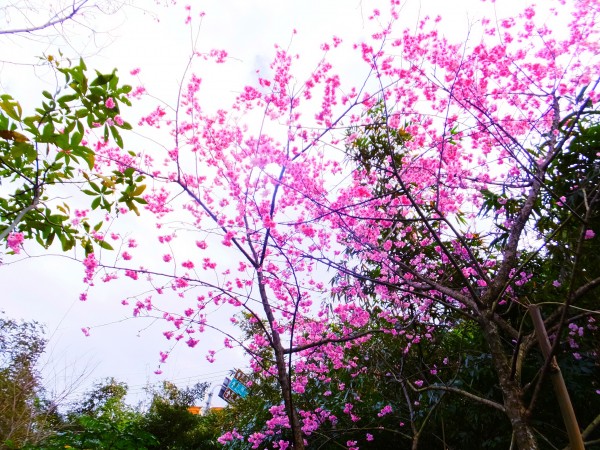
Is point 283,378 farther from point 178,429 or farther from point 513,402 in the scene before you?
point 178,429

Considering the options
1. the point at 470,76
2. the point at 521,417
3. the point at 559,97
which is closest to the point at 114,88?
the point at 521,417

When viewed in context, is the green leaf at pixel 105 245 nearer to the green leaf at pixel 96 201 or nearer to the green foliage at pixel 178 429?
the green leaf at pixel 96 201

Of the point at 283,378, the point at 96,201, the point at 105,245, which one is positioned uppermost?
the point at 96,201

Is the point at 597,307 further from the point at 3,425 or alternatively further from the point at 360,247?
the point at 3,425

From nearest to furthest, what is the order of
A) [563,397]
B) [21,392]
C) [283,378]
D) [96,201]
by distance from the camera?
[563,397]
[96,201]
[283,378]
[21,392]

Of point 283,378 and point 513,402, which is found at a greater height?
point 283,378

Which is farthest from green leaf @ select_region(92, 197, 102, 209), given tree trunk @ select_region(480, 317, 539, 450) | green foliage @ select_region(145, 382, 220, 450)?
green foliage @ select_region(145, 382, 220, 450)

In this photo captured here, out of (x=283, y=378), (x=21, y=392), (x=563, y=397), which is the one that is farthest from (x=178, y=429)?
(x=563, y=397)

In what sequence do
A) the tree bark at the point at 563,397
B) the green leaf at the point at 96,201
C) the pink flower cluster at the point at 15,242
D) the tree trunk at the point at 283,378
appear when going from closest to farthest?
the tree bark at the point at 563,397
the green leaf at the point at 96,201
the pink flower cluster at the point at 15,242
the tree trunk at the point at 283,378

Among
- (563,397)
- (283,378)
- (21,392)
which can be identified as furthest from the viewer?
(21,392)

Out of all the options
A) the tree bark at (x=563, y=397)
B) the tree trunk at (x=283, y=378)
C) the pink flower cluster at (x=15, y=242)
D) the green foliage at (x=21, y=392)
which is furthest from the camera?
the green foliage at (x=21, y=392)

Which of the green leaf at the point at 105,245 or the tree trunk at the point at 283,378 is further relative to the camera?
the tree trunk at the point at 283,378

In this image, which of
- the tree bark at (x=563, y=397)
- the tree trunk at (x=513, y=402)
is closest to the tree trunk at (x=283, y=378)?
the tree trunk at (x=513, y=402)

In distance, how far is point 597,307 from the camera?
3914mm
